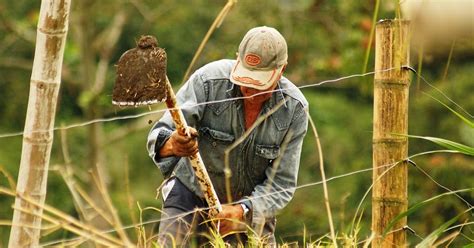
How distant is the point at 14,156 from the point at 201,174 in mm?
14530

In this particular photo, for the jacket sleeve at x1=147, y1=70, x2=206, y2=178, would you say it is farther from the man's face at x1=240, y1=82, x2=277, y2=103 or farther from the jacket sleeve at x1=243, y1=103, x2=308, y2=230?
the jacket sleeve at x1=243, y1=103, x2=308, y2=230

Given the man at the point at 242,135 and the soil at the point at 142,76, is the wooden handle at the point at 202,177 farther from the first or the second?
the soil at the point at 142,76

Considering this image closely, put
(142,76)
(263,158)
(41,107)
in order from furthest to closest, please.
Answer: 1. (263,158)
2. (41,107)
3. (142,76)

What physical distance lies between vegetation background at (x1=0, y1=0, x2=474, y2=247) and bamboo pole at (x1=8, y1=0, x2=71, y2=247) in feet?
28.9

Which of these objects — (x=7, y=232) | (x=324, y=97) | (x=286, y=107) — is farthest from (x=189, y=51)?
(x=286, y=107)

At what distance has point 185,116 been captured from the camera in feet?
17.6

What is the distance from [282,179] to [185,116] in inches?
24.0

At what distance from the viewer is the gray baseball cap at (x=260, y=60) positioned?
5309 millimetres

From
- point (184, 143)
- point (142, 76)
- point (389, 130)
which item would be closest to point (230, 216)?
point (184, 143)

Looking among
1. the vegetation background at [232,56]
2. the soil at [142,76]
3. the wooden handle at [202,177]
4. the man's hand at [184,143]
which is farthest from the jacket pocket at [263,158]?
the vegetation background at [232,56]

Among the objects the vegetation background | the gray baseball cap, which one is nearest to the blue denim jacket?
the gray baseball cap

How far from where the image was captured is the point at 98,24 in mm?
19688

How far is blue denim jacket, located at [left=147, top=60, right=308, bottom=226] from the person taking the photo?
17.9 ft

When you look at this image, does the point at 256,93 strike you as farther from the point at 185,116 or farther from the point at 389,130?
the point at 389,130
